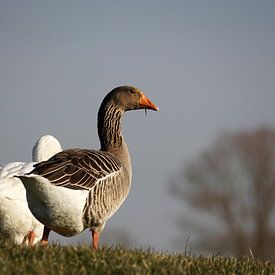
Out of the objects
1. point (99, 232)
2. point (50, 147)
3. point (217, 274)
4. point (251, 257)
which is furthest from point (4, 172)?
point (217, 274)

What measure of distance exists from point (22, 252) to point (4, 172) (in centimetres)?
661

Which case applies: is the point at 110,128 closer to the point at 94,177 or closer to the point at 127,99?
the point at 127,99

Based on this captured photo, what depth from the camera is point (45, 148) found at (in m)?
16.9

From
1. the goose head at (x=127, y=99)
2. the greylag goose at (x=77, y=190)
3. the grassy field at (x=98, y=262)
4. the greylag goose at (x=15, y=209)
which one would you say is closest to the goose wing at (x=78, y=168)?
the greylag goose at (x=77, y=190)

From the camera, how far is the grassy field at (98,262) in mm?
7148

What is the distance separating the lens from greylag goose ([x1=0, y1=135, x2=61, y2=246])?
45.3ft

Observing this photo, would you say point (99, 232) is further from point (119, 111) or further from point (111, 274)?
point (111, 274)

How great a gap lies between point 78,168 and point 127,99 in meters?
2.20

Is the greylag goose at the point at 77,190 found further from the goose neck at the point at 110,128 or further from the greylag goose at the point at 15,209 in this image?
the greylag goose at the point at 15,209

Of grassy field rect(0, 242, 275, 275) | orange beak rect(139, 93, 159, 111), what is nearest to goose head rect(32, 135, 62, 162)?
orange beak rect(139, 93, 159, 111)

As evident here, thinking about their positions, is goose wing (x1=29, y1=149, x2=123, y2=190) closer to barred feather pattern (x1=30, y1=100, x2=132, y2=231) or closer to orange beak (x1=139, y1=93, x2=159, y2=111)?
barred feather pattern (x1=30, y1=100, x2=132, y2=231)

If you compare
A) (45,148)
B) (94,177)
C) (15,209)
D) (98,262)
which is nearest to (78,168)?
(94,177)

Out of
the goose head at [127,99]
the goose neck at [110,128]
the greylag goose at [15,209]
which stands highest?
the goose head at [127,99]

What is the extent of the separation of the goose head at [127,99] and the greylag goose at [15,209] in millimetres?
2778
